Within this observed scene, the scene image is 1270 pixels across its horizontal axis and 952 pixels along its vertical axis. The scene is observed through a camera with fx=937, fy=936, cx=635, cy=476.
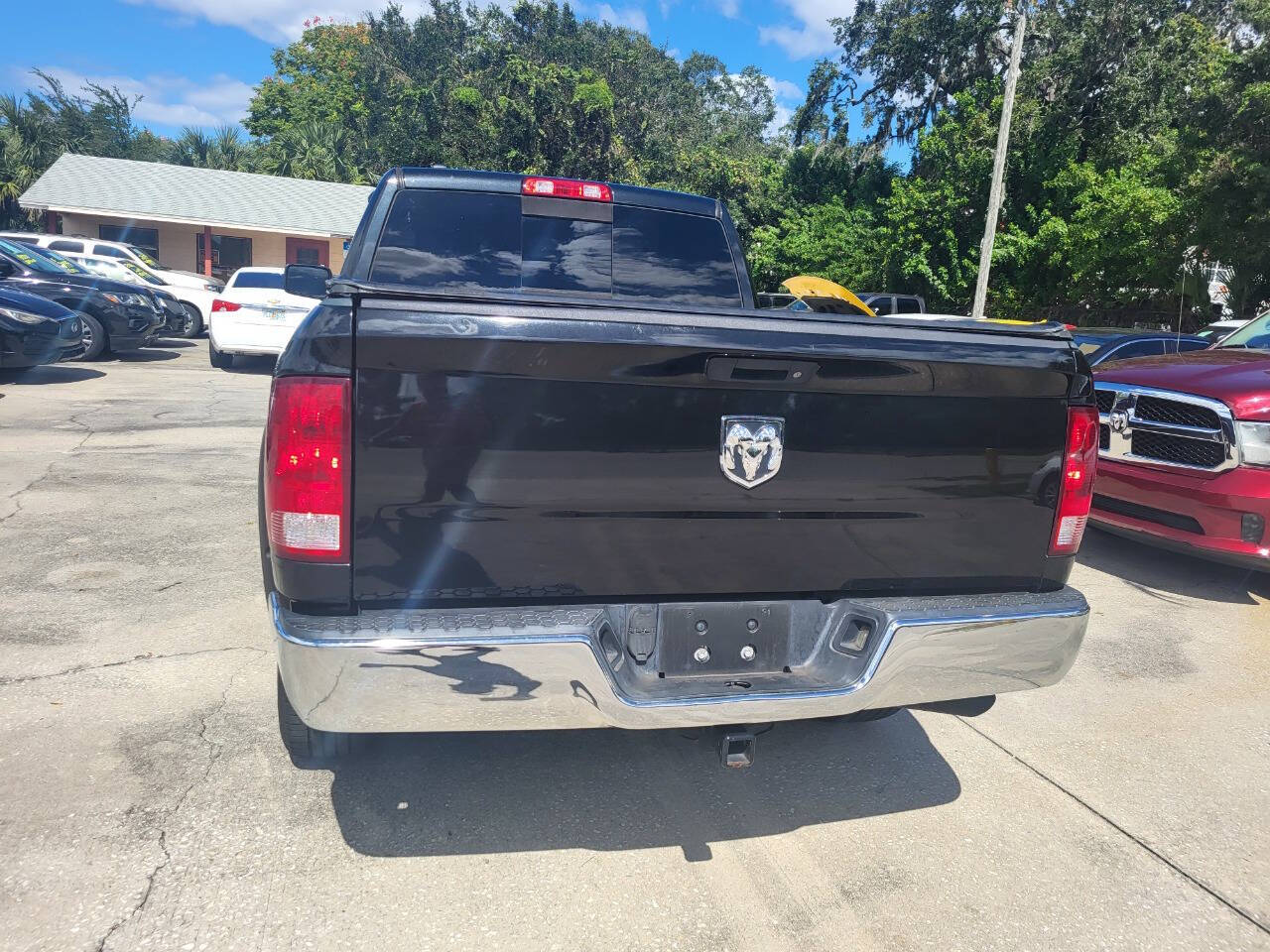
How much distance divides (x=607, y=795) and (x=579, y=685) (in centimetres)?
100

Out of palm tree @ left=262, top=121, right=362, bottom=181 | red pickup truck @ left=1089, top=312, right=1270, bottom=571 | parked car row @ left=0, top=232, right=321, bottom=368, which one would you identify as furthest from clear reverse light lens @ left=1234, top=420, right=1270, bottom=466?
palm tree @ left=262, top=121, right=362, bottom=181

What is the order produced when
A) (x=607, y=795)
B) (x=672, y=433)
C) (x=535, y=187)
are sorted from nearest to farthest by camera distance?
(x=672, y=433), (x=607, y=795), (x=535, y=187)

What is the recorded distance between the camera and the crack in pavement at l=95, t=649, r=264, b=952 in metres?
2.44

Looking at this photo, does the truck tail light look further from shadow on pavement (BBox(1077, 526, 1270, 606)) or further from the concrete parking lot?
shadow on pavement (BBox(1077, 526, 1270, 606))

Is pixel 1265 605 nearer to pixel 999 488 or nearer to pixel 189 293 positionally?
pixel 999 488

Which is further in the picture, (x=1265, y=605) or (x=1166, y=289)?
(x=1166, y=289)

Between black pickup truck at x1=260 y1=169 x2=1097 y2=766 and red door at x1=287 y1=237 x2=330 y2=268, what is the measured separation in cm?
3485

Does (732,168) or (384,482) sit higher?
(732,168)

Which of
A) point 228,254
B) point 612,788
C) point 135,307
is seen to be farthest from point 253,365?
point 228,254

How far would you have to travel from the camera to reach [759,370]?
2.47m

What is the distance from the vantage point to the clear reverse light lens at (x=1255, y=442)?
526 cm

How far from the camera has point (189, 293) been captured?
65.7 feet

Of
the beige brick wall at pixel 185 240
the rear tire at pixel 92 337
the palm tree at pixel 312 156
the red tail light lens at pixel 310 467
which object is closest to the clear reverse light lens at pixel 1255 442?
the red tail light lens at pixel 310 467

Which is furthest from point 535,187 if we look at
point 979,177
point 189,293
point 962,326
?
point 979,177
